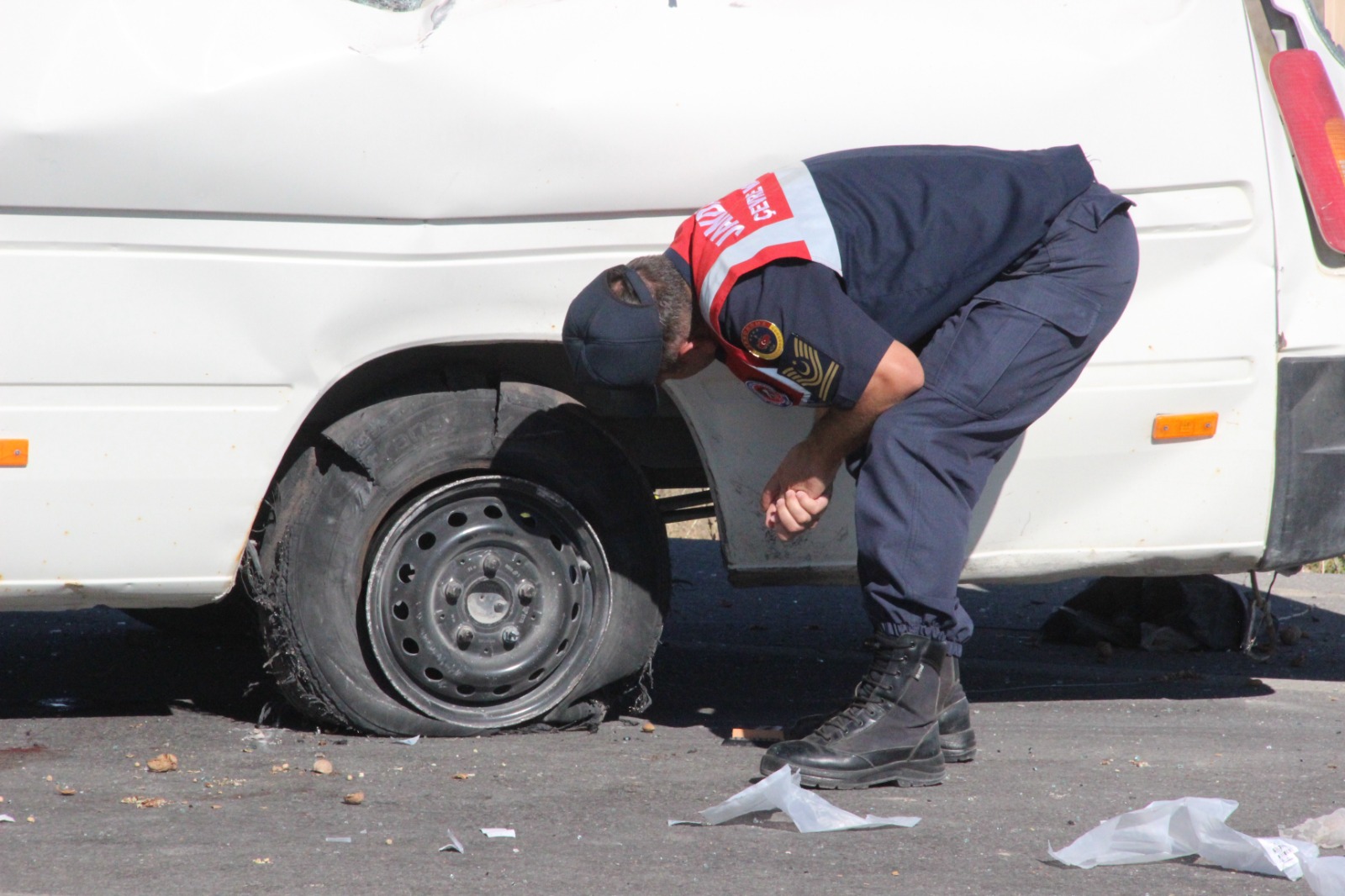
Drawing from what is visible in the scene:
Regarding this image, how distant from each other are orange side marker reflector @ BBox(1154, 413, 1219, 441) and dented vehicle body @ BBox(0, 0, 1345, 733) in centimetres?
2

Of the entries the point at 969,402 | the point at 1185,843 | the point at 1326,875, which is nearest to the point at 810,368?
the point at 969,402

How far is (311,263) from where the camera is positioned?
3074 millimetres

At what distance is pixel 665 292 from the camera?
9.99 feet

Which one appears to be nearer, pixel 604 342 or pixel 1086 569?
pixel 604 342

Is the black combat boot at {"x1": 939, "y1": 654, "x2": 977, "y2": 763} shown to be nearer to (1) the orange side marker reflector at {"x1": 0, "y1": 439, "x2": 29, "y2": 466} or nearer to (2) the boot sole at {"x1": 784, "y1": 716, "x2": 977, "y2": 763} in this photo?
(2) the boot sole at {"x1": 784, "y1": 716, "x2": 977, "y2": 763}

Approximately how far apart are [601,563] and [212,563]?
2.87ft

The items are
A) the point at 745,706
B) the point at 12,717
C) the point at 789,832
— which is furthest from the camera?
the point at 745,706

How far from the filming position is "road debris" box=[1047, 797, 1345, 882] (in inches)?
103

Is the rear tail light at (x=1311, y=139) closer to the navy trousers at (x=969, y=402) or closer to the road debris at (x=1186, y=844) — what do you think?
the navy trousers at (x=969, y=402)

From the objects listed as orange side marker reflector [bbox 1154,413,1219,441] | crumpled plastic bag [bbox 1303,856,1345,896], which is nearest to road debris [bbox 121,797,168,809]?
crumpled plastic bag [bbox 1303,856,1345,896]

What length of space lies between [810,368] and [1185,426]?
3.18 feet

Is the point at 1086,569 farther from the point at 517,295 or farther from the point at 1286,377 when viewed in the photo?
the point at 517,295

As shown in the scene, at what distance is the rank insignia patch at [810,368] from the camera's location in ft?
9.73

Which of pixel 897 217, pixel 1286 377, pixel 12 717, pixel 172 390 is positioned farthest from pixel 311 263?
pixel 1286 377
